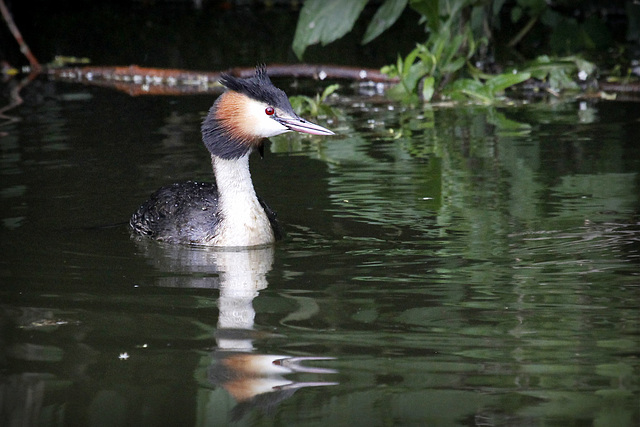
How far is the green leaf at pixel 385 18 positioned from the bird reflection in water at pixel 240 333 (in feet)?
14.7

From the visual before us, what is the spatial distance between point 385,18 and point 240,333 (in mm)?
6174

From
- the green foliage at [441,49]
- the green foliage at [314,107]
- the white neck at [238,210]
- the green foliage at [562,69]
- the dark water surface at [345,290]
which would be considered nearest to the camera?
the dark water surface at [345,290]

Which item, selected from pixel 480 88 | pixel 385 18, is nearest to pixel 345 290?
pixel 480 88

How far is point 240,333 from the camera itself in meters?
4.38

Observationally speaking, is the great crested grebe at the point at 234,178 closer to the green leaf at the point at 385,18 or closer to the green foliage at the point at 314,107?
the green foliage at the point at 314,107

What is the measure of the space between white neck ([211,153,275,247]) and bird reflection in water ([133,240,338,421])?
81mm

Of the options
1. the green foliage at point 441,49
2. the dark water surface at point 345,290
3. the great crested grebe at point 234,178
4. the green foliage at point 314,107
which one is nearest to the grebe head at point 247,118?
the great crested grebe at point 234,178

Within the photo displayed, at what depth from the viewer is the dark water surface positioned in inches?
147

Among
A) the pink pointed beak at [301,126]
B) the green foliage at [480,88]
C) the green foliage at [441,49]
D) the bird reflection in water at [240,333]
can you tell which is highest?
the green foliage at [441,49]

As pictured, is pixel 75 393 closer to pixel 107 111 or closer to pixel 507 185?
pixel 507 185

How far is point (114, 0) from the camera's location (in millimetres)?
22719

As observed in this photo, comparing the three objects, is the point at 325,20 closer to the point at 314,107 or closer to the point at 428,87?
the point at 314,107

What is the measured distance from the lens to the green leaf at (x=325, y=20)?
32.3 feet

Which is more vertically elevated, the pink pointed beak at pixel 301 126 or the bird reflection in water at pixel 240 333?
the pink pointed beak at pixel 301 126
